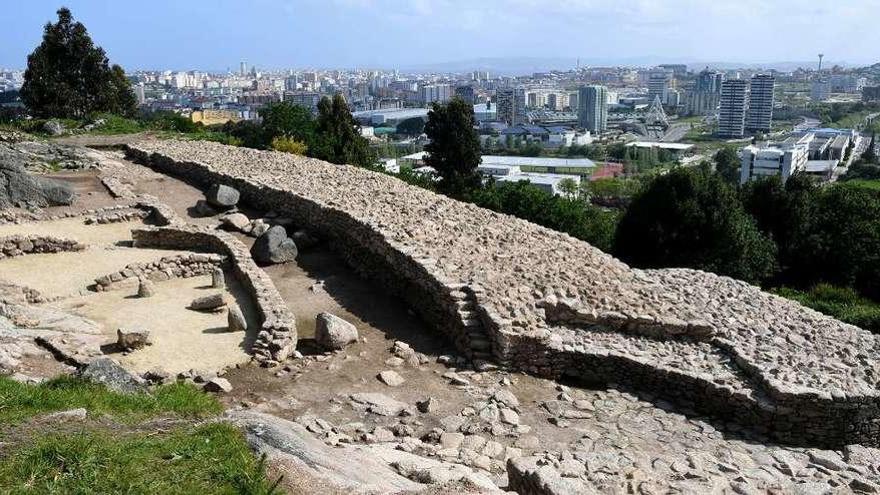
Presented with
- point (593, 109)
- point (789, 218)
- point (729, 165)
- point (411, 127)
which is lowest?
point (729, 165)

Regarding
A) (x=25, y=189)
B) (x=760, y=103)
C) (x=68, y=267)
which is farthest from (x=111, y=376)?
(x=760, y=103)

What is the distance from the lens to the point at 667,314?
39.2ft

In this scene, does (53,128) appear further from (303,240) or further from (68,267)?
(303,240)

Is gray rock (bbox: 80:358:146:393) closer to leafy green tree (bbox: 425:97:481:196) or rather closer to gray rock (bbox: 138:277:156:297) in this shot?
gray rock (bbox: 138:277:156:297)

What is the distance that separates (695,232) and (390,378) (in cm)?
1451

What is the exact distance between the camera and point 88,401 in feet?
24.6

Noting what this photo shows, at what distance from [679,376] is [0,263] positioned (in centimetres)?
1376

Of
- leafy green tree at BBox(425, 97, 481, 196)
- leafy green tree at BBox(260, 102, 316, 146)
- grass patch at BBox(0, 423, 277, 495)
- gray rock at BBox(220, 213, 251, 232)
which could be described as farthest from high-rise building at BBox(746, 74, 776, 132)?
grass patch at BBox(0, 423, 277, 495)

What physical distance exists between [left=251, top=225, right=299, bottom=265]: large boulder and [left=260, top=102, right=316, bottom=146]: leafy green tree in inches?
669

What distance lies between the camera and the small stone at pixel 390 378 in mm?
10438

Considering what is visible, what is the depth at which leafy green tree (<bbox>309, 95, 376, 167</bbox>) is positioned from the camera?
34812mm

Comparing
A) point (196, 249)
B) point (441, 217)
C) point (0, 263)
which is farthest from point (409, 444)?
point (0, 263)

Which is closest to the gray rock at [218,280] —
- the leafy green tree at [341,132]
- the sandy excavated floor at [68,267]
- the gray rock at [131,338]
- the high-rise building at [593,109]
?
the sandy excavated floor at [68,267]

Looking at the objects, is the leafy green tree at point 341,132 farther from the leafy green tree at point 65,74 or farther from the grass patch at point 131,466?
the grass patch at point 131,466
